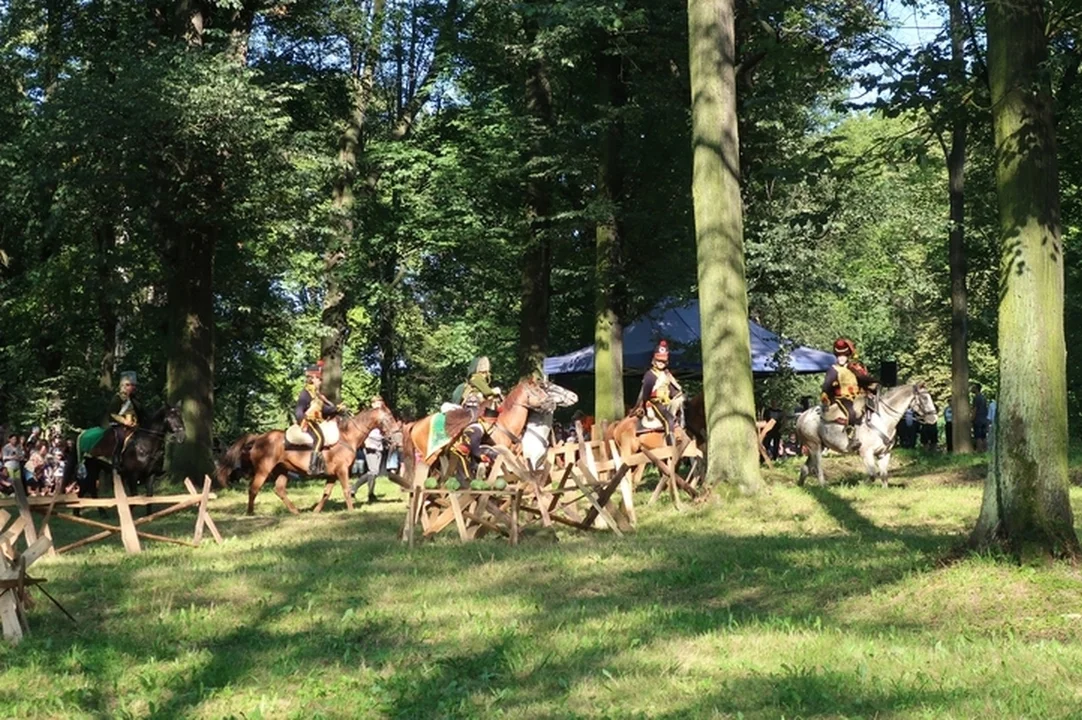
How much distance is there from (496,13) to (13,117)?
11.3 meters

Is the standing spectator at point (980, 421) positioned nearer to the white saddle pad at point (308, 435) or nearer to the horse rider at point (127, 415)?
the white saddle pad at point (308, 435)

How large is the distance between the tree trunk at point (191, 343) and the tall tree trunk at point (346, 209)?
6.11m

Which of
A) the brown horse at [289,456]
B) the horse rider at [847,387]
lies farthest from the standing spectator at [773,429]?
the brown horse at [289,456]

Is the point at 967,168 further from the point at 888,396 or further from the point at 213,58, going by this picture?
the point at 213,58

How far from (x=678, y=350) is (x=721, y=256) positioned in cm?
1597

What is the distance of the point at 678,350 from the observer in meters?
34.2

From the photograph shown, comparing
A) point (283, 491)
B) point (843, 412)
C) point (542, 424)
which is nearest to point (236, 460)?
point (283, 491)

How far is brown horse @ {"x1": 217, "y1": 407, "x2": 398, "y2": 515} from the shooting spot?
21688 millimetres

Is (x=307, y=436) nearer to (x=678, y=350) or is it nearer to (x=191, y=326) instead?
(x=191, y=326)

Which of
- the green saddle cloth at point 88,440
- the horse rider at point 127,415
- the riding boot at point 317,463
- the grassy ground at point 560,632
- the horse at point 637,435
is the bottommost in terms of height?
the grassy ground at point 560,632

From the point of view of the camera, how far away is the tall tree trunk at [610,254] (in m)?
28.2

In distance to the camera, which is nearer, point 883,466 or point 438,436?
point 438,436

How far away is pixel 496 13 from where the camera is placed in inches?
1161

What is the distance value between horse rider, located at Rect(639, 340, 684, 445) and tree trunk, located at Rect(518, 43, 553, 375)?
8.83 m
